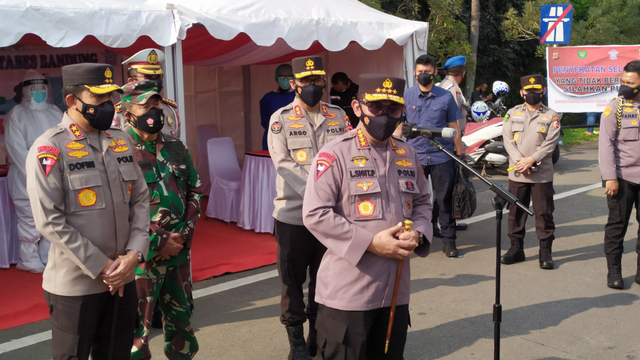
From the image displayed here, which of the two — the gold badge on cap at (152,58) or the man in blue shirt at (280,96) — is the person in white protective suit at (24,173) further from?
the man in blue shirt at (280,96)

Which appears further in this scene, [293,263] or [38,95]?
[38,95]

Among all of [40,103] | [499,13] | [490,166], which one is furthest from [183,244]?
[499,13]

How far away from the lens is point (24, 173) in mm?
6219

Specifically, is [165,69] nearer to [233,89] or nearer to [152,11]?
[152,11]

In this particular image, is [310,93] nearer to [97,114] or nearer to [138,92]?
[138,92]

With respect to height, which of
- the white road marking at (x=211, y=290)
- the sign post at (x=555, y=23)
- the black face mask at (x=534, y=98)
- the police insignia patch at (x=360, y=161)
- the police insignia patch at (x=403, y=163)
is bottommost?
the white road marking at (x=211, y=290)

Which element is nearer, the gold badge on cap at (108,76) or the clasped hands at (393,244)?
the clasped hands at (393,244)

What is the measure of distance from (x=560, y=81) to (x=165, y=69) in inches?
406

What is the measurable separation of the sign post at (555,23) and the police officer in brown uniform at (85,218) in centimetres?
1041

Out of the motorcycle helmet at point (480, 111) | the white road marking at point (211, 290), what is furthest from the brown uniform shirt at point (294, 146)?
the motorcycle helmet at point (480, 111)

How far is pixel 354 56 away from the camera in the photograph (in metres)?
8.67

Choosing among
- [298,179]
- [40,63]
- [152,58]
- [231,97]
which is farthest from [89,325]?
[231,97]

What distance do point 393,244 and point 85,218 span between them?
4.92 ft

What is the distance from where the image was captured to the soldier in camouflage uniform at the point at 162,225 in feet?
11.7
